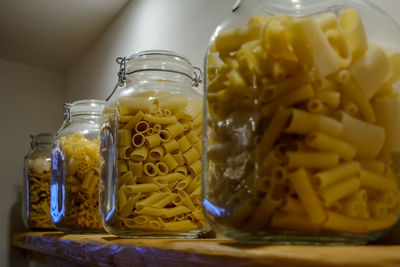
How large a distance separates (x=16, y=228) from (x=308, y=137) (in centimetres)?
166

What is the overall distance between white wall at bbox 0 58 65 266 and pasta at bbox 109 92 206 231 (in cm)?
127

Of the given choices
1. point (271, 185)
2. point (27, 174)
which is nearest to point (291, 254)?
point (271, 185)

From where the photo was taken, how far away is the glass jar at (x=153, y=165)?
2.27ft

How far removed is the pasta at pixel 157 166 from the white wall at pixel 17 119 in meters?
1.27

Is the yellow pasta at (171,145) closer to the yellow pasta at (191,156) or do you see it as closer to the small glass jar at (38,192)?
the yellow pasta at (191,156)

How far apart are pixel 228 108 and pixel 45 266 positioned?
4.37 ft

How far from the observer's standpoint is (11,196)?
5.97 feet

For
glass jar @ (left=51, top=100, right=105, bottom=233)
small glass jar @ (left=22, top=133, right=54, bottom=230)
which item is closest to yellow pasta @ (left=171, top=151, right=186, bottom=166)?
glass jar @ (left=51, top=100, right=105, bottom=233)

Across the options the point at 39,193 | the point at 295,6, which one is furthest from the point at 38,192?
the point at 295,6

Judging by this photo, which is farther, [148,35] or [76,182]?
[148,35]

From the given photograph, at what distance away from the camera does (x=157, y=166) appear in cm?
70

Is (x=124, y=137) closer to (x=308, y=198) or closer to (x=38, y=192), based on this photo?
(x=308, y=198)

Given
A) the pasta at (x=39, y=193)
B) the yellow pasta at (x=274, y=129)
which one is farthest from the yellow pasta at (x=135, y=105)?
the pasta at (x=39, y=193)

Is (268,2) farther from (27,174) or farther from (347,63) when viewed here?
(27,174)
